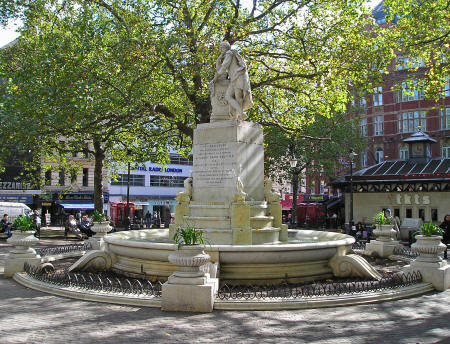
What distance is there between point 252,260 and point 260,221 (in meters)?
2.51

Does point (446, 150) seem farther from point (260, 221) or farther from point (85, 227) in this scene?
point (260, 221)

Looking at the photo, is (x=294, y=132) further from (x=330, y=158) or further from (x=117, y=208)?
(x=117, y=208)

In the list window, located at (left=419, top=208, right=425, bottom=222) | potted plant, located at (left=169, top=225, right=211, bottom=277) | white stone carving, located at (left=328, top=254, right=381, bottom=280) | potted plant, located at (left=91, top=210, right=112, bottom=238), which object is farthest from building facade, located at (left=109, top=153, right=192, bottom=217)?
potted plant, located at (left=169, top=225, right=211, bottom=277)

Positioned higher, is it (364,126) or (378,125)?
(364,126)

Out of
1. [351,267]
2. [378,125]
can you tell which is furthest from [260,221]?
[378,125]

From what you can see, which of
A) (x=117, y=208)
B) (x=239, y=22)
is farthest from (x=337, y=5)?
(x=117, y=208)

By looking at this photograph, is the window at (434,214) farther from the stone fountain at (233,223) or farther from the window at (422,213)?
the stone fountain at (233,223)

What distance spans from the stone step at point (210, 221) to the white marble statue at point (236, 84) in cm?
282

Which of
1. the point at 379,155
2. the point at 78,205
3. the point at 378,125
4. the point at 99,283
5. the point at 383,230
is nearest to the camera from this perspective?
the point at 99,283

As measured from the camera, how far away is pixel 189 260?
25.9ft

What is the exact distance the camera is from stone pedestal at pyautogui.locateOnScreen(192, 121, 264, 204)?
40.7 ft

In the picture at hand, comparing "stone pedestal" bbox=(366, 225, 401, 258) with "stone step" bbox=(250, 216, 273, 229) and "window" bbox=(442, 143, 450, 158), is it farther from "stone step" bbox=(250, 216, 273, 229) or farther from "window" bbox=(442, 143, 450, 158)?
"window" bbox=(442, 143, 450, 158)

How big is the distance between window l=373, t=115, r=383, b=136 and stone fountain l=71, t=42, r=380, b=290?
129ft

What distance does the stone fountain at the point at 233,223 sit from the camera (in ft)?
32.6
